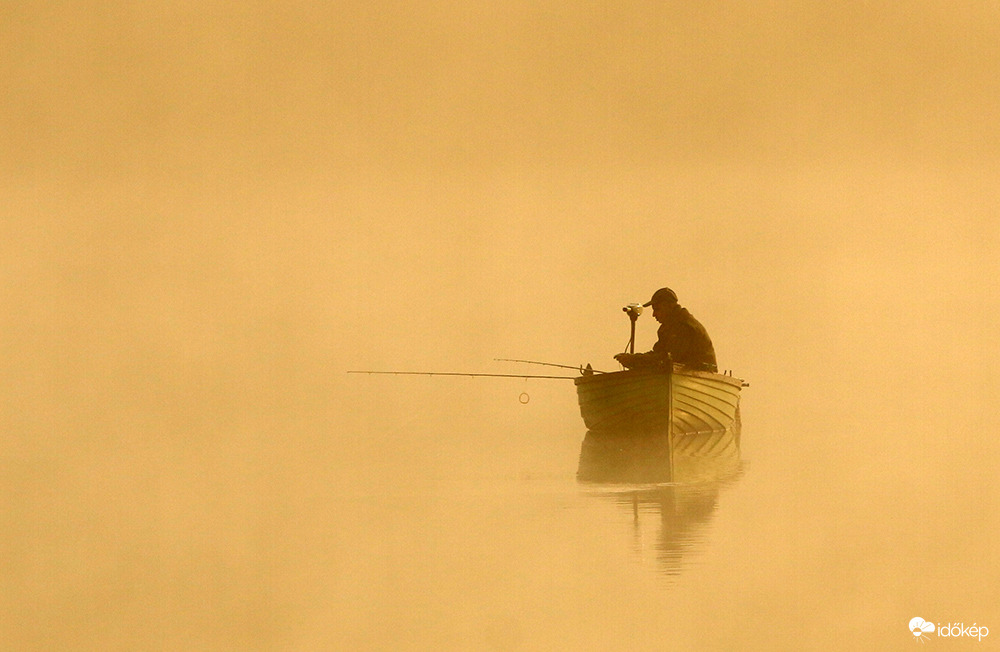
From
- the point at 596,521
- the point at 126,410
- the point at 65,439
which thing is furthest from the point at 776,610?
the point at 126,410

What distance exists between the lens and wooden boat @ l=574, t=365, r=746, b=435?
28.7 ft

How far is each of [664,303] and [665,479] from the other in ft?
9.74

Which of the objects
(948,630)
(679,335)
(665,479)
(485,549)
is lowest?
(948,630)

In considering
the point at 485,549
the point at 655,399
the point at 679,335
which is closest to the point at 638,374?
the point at 655,399

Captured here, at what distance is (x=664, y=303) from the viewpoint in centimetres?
934

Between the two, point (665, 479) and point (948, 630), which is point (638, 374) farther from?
point (948, 630)

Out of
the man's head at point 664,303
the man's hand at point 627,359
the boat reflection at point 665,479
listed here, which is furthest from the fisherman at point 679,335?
the boat reflection at point 665,479

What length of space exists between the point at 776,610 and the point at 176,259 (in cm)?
1078

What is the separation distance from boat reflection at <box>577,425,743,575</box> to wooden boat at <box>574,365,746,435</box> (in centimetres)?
7

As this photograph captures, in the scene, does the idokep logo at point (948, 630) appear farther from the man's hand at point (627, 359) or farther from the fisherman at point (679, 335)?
the fisherman at point (679, 335)

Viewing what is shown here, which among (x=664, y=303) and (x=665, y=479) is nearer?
(x=665, y=479)

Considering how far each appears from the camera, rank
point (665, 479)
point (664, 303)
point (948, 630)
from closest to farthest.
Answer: point (948, 630) → point (665, 479) → point (664, 303)

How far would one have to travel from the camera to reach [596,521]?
5.13 meters

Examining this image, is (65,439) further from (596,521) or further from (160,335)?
(160,335)
